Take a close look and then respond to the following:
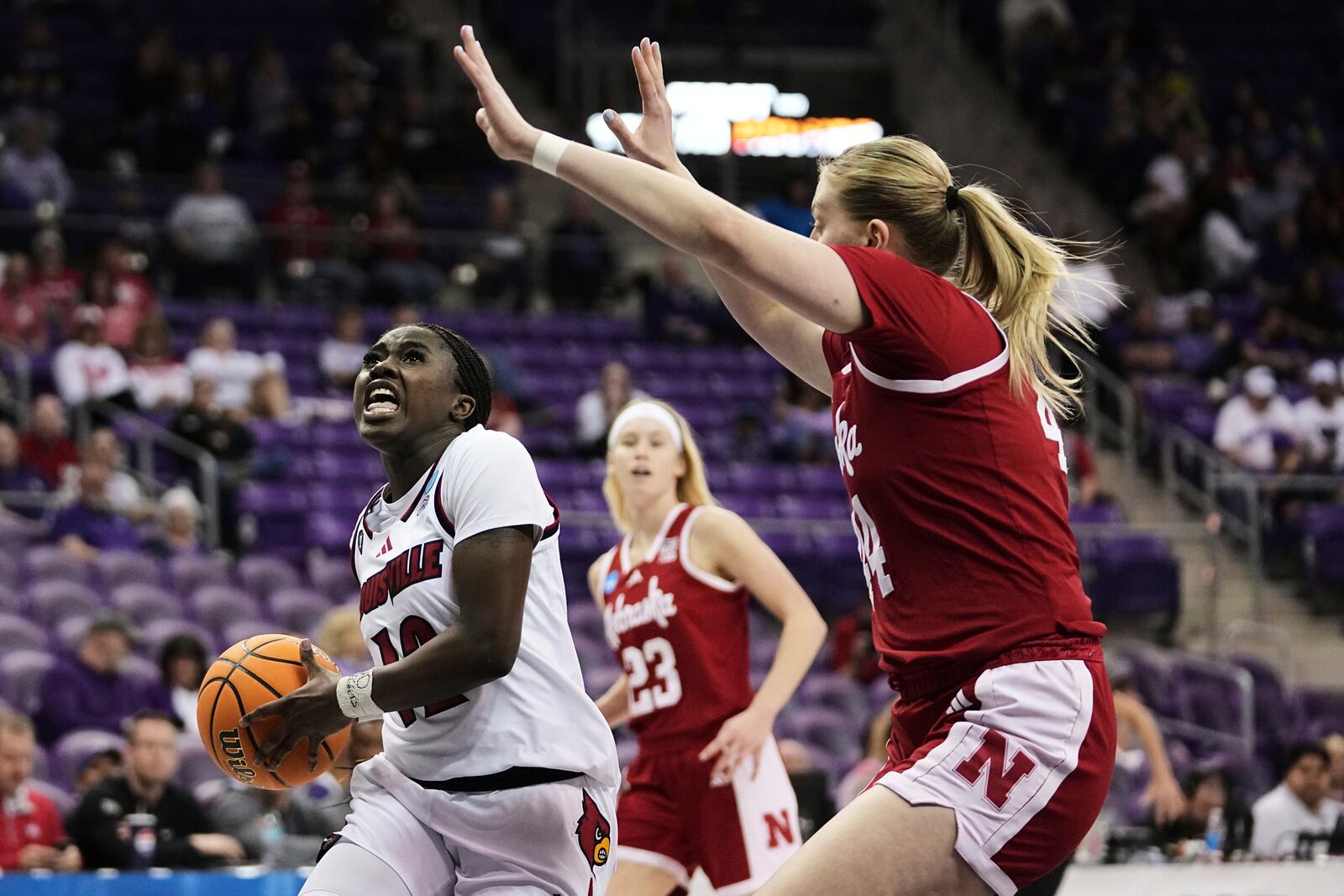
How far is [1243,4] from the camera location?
2152 centimetres

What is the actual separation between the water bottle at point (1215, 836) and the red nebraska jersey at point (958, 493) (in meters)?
4.94

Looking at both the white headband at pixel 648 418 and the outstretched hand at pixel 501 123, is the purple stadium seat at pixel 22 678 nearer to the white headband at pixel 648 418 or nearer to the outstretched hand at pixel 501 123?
the white headband at pixel 648 418

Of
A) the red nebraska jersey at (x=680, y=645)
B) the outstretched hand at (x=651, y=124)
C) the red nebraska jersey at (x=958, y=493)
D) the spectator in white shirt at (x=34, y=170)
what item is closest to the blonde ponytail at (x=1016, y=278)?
the red nebraska jersey at (x=958, y=493)

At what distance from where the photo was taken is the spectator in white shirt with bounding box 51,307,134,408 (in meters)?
12.5

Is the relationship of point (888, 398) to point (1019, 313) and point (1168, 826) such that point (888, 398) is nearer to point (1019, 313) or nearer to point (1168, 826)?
point (1019, 313)

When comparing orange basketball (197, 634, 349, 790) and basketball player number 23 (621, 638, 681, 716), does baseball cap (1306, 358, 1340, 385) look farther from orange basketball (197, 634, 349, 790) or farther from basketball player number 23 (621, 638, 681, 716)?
orange basketball (197, 634, 349, 790)

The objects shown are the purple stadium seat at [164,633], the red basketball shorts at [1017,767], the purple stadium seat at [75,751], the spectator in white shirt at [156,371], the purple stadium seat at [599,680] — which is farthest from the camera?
the spectator in white shirt at [156,371]

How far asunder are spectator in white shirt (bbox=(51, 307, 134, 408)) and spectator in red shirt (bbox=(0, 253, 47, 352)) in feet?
2.25

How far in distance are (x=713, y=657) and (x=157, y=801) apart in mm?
3175

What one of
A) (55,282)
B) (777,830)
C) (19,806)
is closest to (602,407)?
(55,282)

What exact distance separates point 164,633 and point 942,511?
7.46m

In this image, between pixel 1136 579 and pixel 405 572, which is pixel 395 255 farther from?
pixel 405 572

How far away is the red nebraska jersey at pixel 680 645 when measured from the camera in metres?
5.68

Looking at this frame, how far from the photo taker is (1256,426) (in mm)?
14828
